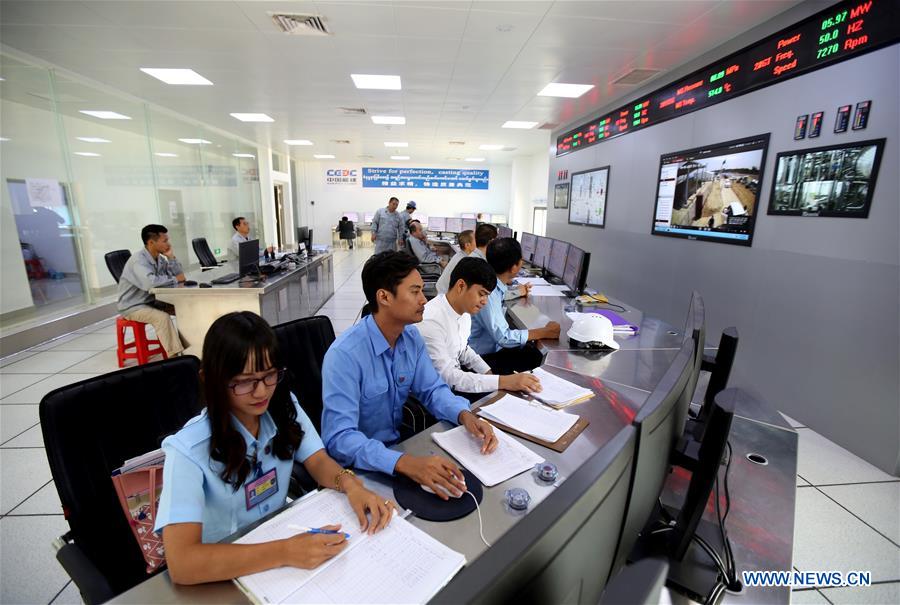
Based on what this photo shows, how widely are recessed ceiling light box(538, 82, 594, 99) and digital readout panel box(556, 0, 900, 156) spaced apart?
0.71 m

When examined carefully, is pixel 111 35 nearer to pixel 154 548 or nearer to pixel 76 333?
pixel 76 333

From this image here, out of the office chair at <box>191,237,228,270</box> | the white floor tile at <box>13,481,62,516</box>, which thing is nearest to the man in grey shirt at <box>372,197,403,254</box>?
the office chair at <box>191,237,228,270</box>

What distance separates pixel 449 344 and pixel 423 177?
12.6m

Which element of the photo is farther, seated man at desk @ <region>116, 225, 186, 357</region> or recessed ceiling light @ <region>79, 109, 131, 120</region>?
recessed ceiling light @ <region>79, 109, 131, 120</region>

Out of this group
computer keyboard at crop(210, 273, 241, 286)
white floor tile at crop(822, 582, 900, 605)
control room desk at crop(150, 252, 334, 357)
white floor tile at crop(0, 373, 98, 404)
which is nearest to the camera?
white floor tile at crop(822, 582, 900, 605)

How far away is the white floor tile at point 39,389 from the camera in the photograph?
290 cm

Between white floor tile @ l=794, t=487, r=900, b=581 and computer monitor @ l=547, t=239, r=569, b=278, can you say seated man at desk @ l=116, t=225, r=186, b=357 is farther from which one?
white floor tile @ l=794, t=487, r=900, b=581

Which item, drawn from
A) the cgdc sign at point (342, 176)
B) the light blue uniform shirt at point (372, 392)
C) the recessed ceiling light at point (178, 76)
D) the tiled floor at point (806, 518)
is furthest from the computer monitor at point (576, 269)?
the cgdc sign at point (342, 176)

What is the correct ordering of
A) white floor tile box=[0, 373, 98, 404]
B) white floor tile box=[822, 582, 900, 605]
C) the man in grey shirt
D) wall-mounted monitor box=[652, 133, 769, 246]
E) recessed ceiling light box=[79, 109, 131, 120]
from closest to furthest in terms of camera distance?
white floor tile box=[822, 582, 900, 605] → white floor tile box=[0, 373, 98, 404] → wall-mounted monitor box=[652, 133, 769, 246] → recessed ceiling light box=[79, 109, 131, 120] → the man in grey shirt

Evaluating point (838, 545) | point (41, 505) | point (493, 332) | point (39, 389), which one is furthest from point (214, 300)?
point (838, 545)

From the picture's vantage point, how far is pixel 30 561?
1.60 m

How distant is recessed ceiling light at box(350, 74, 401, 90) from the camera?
4.73 meters

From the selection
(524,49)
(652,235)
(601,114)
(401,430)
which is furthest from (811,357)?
(601,114)

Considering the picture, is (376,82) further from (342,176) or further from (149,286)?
(342,176)
